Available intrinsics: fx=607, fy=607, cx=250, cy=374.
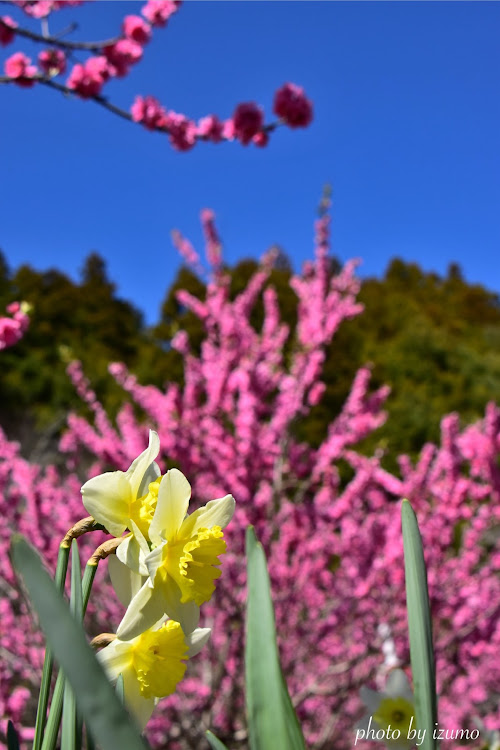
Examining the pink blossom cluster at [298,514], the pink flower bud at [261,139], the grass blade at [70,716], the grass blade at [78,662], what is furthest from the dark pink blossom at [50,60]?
the grass blade at [78,662]

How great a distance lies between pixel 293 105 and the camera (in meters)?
3.03

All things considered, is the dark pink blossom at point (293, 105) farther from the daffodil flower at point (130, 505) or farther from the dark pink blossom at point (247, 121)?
the daffodil flower at point (130, 505)

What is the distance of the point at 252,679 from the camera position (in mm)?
567

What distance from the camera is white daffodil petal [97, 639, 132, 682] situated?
1.98ft

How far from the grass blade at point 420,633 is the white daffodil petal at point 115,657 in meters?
0.29

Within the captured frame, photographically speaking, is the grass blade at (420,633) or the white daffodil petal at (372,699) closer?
the grass blade at (420,633)

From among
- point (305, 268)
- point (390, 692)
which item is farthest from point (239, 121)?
point (390, 692)

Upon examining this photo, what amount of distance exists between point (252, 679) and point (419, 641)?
168mm

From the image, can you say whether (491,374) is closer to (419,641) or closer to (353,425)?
(353,425)

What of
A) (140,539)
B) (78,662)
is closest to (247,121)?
(140,539)

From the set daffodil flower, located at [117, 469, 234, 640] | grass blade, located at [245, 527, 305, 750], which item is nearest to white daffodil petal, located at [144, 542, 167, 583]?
daffodil flower, located at [117, 469, 234, 640]

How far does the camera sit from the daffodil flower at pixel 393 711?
92cm

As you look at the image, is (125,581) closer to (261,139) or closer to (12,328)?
(12,328)

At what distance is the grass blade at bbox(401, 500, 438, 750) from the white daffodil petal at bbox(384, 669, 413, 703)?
38 cm
